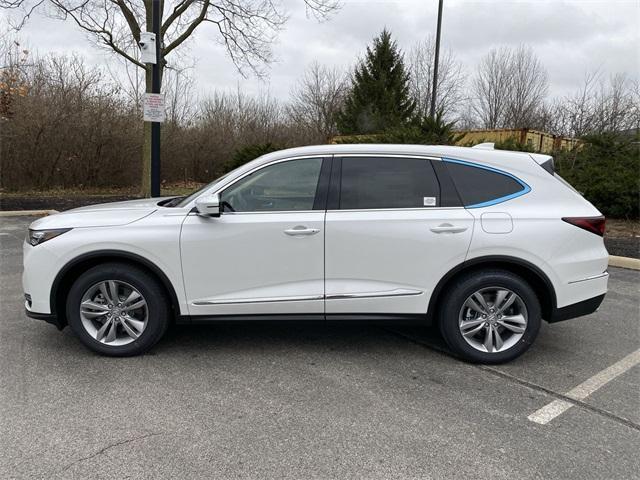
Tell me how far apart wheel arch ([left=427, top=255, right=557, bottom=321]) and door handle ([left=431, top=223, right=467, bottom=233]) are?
257mm

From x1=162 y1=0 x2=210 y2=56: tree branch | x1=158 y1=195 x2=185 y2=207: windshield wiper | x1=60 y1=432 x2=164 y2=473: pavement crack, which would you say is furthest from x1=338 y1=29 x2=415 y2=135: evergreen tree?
x1=60 y1=432 x2=164 y2=473: pavement crack

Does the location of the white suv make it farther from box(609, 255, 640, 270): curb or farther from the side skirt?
box(609, 255, 640, 270): curb

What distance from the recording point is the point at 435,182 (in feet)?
12.8

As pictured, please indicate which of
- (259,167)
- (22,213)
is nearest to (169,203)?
(259,167)

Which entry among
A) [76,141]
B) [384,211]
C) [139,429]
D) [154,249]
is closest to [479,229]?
[384,211]

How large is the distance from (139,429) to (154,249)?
1.38 m

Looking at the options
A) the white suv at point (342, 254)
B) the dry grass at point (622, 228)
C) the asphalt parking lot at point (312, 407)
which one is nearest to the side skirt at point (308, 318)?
the white suv at point (342, 254)

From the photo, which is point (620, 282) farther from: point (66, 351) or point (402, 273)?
point (66, 351)

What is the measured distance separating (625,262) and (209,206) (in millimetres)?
6688

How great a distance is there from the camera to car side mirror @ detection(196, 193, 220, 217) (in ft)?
12.0

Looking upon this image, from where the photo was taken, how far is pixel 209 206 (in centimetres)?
367

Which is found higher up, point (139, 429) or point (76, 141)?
point (76, 141)

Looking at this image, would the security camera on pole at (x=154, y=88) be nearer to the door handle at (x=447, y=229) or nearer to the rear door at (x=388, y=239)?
the rear door at (x=388, y=239)

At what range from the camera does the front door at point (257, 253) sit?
375cm
